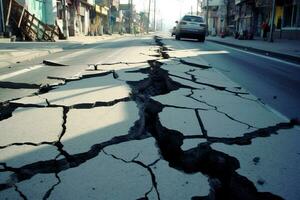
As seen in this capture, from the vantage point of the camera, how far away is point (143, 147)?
113 inches

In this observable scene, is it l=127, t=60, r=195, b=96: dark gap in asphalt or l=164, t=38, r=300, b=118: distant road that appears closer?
l=164, t=38, r=300, b=118: distant road

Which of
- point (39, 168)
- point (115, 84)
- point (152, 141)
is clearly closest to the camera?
point (39, 168)

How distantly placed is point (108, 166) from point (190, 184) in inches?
24.2

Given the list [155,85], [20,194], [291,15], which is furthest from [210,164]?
[291,15]

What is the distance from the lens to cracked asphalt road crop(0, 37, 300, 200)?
7.29 ft

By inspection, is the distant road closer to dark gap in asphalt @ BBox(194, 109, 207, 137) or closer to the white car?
dark gap in asphalt @ BBox(194, 109, 207, 137)

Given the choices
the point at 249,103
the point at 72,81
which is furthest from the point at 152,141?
the point at 72,81

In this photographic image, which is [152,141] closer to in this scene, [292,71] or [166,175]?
[166,175]

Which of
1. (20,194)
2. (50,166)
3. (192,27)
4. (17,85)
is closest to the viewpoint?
(20,194)

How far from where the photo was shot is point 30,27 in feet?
62.0

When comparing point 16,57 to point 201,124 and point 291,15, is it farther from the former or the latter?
point 291,15

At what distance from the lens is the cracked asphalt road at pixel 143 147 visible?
222 centimetres

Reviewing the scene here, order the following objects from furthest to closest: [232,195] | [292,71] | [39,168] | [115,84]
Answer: [292,71], [115,84], [39,168], [232,195]

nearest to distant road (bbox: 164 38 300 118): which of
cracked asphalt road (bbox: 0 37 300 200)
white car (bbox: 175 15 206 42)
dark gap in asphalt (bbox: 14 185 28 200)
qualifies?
cracked asphalt road (bbox: 0 37 300 200)
